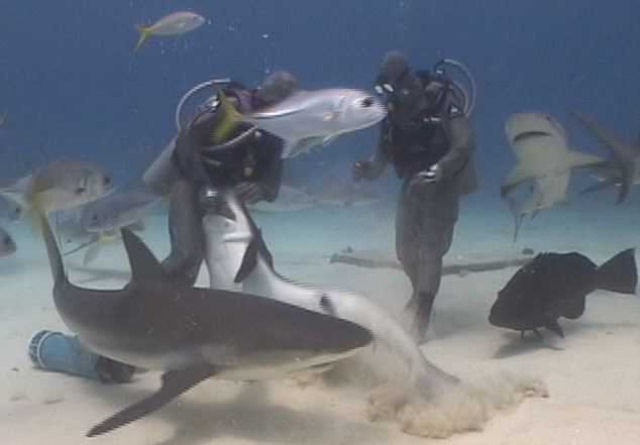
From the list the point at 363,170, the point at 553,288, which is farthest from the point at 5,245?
the point at 553,288

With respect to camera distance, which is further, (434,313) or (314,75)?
(314,75)

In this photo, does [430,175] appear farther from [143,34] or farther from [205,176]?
[143,34]

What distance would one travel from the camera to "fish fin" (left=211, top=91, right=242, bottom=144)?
483 centimetres

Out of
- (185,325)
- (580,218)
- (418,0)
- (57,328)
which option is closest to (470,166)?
(185,325)

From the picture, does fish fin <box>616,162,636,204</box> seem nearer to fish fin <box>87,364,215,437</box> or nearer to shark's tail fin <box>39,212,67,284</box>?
fish fin <box>87,364,215,437</box>

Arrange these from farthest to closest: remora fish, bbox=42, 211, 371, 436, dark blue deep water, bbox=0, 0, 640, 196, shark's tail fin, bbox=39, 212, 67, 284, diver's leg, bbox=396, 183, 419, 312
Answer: dark blue deep water, bbox=0, 0, 640, 196 < diver's leg, bbox=396, 183, 419, 312 < shark's tail fin, bbox=39, 212, 67, 284 < remora fish, bbox=42, 211, 371, 436

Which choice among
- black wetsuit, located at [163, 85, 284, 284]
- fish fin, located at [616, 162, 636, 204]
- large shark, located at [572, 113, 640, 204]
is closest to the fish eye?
black wetsuit, located at [163, 85, 284, 284]

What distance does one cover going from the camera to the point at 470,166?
6695mm

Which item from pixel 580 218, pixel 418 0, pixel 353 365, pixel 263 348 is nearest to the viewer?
pixel 263 348

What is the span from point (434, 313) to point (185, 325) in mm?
3954

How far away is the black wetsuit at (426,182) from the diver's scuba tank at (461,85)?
0.14m

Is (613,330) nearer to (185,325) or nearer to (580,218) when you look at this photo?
(185,325)

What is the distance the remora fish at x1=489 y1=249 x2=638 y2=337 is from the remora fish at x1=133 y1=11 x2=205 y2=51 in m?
5.65

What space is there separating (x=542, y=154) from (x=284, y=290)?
2.81 meters
